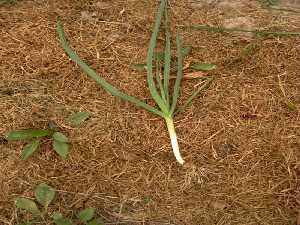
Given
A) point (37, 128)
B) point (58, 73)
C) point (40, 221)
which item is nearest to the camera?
point (40, 221)

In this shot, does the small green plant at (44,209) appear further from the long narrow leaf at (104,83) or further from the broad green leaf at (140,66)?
the broad green leaf at (140,66)

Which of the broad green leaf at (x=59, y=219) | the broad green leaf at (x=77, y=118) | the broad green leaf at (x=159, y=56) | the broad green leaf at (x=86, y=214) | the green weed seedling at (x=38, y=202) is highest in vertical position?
the broad green leaf at (x=159, y=56)

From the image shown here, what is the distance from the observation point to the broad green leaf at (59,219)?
190 cm

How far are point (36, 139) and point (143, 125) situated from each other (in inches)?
18.4

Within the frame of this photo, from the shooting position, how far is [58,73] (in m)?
2.31

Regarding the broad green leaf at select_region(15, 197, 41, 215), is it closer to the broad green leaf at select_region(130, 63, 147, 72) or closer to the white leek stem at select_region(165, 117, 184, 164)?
the white leek stem at select_region(165, 117, 184, 164)

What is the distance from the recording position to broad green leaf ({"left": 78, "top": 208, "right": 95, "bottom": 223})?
1922mm

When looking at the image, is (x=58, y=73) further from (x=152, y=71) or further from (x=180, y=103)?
(x=180, y=103)

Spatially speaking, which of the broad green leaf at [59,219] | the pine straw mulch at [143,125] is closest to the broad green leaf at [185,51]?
the pine straw mulch at [143,125]

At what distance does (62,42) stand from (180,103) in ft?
2.03

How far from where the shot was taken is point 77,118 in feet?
7.11

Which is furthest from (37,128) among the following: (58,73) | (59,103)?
(58,73)

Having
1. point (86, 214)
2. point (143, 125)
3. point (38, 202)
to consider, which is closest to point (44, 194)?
point (38, 202)

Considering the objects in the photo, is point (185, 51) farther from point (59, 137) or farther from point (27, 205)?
point (27, 205)
